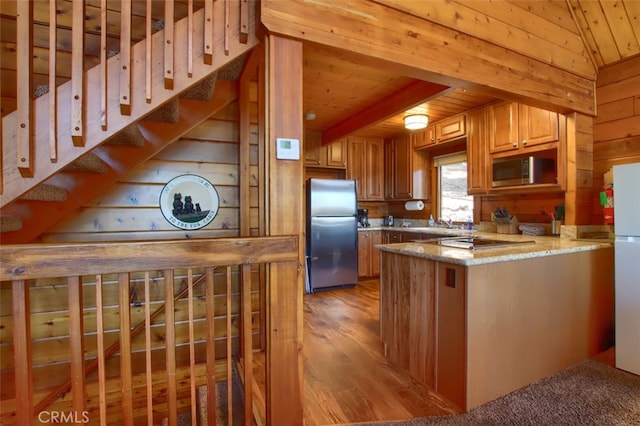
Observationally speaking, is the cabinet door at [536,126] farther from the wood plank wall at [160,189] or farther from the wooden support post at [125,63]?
the wooden support post at [125,63]

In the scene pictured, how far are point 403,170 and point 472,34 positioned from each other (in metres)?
2.82

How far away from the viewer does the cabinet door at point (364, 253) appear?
15.3 feet

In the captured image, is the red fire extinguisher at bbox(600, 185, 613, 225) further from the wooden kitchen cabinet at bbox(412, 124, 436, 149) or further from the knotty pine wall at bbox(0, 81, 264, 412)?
the knotty pine wall at bbox(0, 81, 264, 412)

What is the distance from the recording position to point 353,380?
6.63ft

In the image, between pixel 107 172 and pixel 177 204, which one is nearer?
pixel 107 172

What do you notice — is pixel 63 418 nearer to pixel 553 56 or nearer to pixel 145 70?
pixel 145 70

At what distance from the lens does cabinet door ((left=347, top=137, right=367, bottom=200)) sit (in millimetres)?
4848

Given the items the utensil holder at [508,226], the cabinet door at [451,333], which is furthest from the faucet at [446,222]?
the cabinet door at [451,333]

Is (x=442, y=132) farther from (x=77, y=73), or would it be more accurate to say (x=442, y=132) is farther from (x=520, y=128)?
(x=77, y=73)

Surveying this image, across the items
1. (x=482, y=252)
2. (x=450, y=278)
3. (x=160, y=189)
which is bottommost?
(x=450, y=278)

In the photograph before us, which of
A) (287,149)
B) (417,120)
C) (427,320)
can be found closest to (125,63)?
(287,149)

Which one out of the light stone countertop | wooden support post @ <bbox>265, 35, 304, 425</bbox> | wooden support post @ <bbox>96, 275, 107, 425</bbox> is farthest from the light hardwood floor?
wooden support post @ <bbox>96, 275, 107, 425</bbox>

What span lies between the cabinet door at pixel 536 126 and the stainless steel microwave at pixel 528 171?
0.19m

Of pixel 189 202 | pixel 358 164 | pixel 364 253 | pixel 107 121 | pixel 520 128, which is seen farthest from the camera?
pixel 358 164
